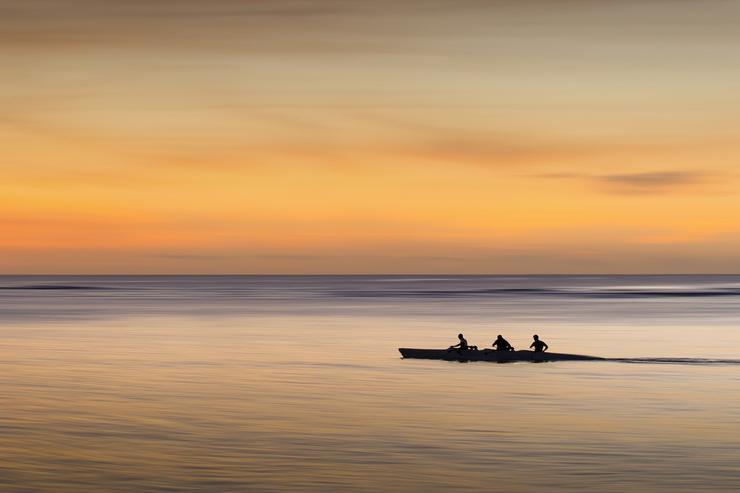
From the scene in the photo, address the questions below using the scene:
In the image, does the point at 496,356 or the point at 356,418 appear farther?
the point at 496,356

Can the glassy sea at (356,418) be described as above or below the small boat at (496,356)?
below

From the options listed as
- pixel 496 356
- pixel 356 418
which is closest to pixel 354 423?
pixel 356 418

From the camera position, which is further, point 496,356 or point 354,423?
point 496,356

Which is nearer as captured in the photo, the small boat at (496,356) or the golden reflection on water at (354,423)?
the golden reflection on water at (354,423)

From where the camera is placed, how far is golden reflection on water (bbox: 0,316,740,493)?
90.5 ft

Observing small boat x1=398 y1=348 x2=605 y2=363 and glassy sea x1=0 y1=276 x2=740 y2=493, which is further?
small boat x1=398 y1=348 x2=605 y2=363

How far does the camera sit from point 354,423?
36.4 metres

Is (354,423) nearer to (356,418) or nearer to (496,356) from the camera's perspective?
(356,418)

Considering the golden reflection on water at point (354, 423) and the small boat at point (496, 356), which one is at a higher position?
the small boat at point (496, 356)

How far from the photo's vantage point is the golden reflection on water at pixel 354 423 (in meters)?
27.6

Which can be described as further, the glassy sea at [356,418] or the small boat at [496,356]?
the small boat at [496,356]

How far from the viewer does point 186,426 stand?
35594mm

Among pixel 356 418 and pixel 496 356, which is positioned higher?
pixel 496 356

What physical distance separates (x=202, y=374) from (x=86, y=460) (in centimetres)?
2390
